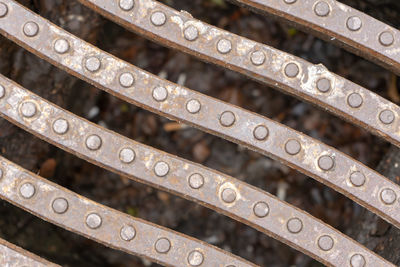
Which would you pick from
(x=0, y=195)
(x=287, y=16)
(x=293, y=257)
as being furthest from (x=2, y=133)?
(x=293, y=257)

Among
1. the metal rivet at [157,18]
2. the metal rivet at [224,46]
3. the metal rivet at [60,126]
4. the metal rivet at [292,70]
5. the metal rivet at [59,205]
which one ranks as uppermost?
the metal rivet at [157,18]

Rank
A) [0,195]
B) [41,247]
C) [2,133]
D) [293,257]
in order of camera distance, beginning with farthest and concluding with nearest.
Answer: [293,257]
[41,247]
[2,133]
[0,195]

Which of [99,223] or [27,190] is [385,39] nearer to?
[99,223]

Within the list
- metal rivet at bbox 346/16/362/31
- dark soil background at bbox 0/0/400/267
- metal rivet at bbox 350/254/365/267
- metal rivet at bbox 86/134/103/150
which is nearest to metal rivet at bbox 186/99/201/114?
metal rivet at bbox 86/134/103/150

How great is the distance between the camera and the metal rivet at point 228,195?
1.78 metres

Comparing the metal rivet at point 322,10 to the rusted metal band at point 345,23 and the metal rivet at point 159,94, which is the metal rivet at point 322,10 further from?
the metal rivet at point 159,94

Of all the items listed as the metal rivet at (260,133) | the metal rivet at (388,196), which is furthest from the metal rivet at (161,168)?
the metal rivet at (388,196)

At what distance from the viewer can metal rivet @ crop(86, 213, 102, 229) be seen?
1.76 meters

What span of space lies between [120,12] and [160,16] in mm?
106

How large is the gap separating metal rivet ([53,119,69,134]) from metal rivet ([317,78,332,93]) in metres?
0.66

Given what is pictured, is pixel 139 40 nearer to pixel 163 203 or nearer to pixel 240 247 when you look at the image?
pixel 163 203

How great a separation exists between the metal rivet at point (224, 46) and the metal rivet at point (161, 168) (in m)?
0.33

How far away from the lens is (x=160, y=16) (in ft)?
5.90

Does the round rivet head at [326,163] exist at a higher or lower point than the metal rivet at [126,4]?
lower
